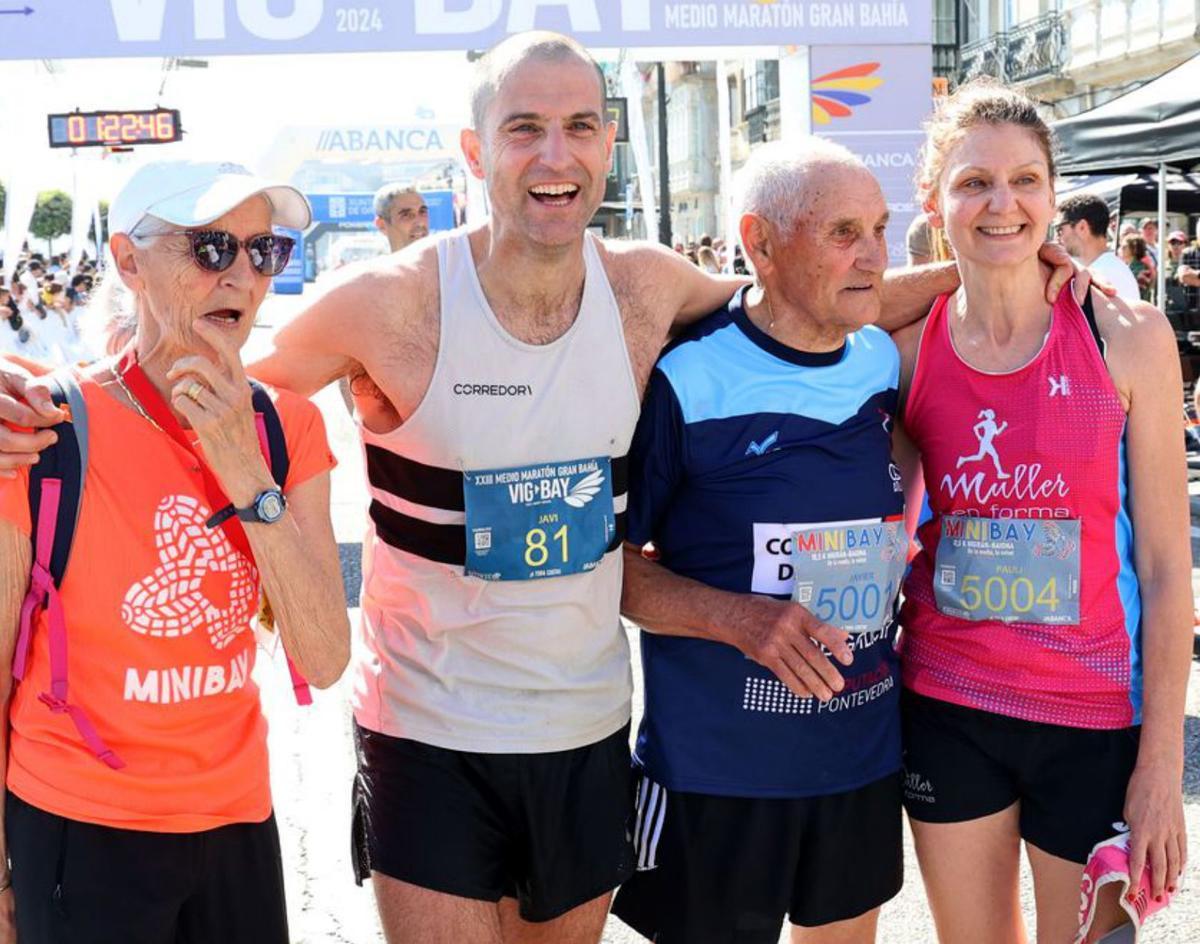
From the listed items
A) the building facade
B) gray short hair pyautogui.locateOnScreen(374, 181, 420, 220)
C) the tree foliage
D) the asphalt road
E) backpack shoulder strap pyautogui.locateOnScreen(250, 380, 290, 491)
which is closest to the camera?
backpack shoulder strap pyautogui.locateOnScreen(250, 380, 290, 491)

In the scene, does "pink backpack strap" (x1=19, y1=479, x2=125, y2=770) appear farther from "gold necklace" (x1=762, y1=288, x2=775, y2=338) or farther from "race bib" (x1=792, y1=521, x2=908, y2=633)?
"gold necklace" (x1=762, y1=288, x2=775, y2=338)

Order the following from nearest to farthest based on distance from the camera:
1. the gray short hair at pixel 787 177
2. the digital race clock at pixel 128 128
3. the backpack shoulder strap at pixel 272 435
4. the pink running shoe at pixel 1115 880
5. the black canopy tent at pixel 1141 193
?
the backpack shoulder strap at pixel 272 435 < the pink running shoe at pixel 1115 880 < the gray short hair at pixel 787 177 < the black canopy tent at pixel 1141 193 < the digital race clock at pixel 128 128

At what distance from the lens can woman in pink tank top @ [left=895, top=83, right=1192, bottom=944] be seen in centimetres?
250

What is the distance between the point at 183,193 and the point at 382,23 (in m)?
9.87

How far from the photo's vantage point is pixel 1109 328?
2.55 metres

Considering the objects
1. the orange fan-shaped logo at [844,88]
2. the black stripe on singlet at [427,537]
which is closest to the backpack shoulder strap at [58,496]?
the black stripe on singlet at [427,537]

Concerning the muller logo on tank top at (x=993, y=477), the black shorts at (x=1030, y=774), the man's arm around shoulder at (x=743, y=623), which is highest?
the muller logo on tank top at (x=993, y=477)

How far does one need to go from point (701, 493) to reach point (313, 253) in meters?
51.3

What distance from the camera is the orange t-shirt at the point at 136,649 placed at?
2.03 metres

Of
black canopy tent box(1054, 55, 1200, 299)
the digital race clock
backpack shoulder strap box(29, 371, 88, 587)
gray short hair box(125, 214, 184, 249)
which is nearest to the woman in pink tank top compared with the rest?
gray short hair box(125, 214, 184, 249)

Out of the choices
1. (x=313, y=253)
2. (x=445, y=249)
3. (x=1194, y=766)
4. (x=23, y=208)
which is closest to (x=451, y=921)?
(x=445, y=249)

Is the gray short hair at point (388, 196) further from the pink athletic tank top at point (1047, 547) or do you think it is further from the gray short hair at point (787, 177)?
the pink athletic tank top at point (1047, 547)

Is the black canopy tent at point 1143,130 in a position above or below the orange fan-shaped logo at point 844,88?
below

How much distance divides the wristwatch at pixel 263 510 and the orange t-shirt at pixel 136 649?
0.10 meters
